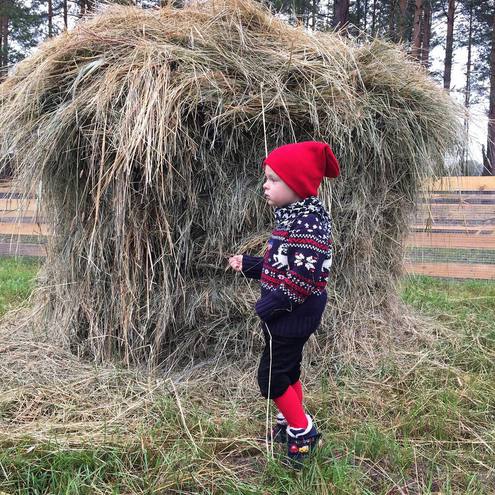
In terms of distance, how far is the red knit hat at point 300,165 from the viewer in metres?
1.89

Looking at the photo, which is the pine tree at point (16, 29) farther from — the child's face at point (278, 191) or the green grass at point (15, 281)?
the child's face at point (278, 191)

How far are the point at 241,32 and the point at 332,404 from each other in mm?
2165

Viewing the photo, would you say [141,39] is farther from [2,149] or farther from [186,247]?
[186,247]

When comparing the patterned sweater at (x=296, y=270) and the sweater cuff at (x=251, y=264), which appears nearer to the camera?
the patterned sweater at (x=296, y=270)

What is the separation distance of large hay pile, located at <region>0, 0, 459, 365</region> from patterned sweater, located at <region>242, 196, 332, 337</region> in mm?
807

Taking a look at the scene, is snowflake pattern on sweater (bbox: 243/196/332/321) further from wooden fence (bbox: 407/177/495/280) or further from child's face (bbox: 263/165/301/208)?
wooden fence (bbox: 407/177/495/280)

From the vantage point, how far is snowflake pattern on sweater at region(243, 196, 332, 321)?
184 cm

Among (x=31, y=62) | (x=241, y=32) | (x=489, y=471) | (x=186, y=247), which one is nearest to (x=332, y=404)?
(x=489, y=471)

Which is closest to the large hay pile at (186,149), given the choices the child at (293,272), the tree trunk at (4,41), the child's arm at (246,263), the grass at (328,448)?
the grass at (328,448)

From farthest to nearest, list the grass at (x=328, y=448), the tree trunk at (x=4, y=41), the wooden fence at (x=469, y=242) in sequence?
the tree trunk at (x=4, y=41), the wooden fence at (x=469, y=242), the grass at (x=328, y=448)

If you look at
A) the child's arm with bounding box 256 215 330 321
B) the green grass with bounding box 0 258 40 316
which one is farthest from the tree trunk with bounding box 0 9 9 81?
the child's arm with bounding box 256 215 330 321

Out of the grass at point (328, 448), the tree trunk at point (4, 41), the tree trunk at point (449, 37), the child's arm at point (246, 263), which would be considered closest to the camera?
the grass at point (328, 448)

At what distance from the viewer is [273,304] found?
1.85m

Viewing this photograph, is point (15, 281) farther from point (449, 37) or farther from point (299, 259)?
point (449, 37)
